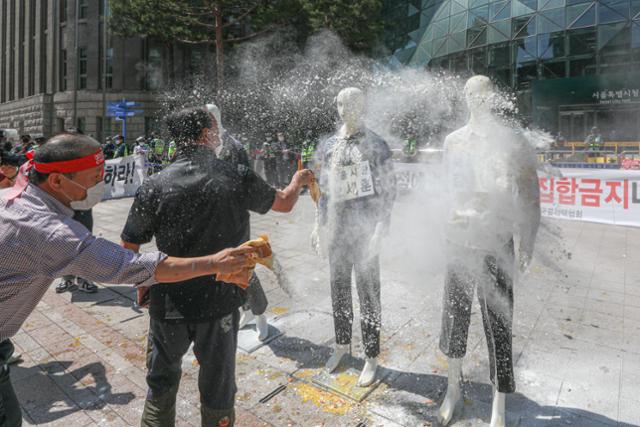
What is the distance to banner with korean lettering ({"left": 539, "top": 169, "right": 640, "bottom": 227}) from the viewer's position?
333 inches

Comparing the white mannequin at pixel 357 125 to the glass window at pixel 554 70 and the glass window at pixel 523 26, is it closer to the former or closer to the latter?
the glass window at pixel 554 70

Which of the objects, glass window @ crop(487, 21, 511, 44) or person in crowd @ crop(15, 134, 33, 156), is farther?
glass window @ crop(487, 21, 511, 44)

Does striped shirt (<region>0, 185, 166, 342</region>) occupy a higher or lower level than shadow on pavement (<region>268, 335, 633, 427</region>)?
higher

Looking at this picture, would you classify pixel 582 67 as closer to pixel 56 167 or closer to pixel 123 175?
pixel 123 175

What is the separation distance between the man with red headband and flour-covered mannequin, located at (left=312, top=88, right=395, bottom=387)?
4.86 feet

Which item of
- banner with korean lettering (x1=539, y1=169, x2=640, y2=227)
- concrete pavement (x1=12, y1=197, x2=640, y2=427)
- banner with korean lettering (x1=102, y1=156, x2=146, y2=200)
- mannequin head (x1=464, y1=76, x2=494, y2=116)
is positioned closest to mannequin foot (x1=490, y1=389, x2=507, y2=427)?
concrete pavement (x1=12, y1=197, x2=640, y2=427)

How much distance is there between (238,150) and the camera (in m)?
3.46

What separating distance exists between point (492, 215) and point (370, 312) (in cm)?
113

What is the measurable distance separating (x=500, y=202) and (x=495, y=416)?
4.12ft

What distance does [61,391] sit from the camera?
308 cm

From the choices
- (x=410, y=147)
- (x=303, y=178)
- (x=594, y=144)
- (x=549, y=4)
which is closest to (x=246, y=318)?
(x=303, y=178)

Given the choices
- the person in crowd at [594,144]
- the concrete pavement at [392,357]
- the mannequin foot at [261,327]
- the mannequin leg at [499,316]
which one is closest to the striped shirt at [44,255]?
the concrete pavement at [392,357]

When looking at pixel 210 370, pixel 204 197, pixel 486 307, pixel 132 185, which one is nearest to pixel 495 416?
pixel 486 307

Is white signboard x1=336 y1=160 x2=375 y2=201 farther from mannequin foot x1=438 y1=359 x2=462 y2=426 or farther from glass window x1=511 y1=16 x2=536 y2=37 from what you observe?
glass window x1=511 y1=16 x2=536 y2=37
